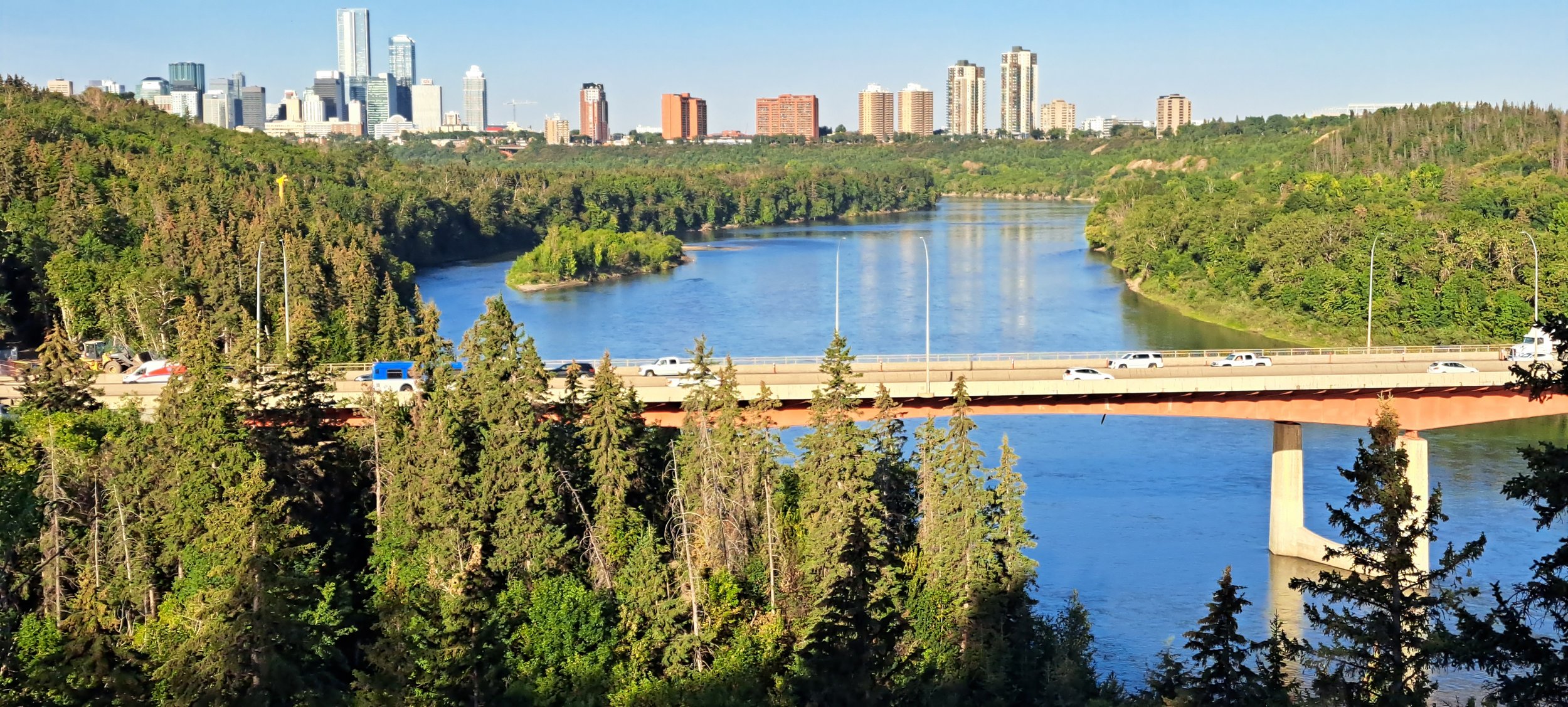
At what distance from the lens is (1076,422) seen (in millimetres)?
48688

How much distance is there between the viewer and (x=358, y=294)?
56.0 metres

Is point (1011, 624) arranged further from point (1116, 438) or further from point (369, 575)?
point (1116, 438)

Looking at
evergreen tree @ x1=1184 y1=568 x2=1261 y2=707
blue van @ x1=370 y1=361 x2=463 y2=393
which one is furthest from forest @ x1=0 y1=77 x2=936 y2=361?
evergreen tree @ x1=1184 y1=568 x2=1261 y2=707

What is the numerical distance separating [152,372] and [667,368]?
12.2 m

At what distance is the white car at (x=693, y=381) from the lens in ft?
102

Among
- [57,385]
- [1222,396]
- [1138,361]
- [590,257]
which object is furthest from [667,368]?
[590,257]

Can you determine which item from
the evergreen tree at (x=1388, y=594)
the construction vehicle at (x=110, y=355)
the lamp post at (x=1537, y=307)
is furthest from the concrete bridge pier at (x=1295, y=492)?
the construction vehicle at (x=110, y=355)

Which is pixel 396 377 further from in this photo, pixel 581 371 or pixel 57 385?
pixel 57 385

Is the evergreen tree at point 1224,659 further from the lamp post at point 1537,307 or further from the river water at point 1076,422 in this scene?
the river water at point 1076,422

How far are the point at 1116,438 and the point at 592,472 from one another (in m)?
20.3

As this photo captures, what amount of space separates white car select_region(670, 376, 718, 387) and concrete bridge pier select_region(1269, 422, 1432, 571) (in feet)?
40.8

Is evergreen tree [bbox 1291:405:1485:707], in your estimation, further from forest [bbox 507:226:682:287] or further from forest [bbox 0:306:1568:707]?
forest [bbox 507:226:682:287]

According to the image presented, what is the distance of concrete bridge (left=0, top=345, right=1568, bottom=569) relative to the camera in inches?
1382

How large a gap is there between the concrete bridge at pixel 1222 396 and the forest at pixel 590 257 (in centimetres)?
5167
